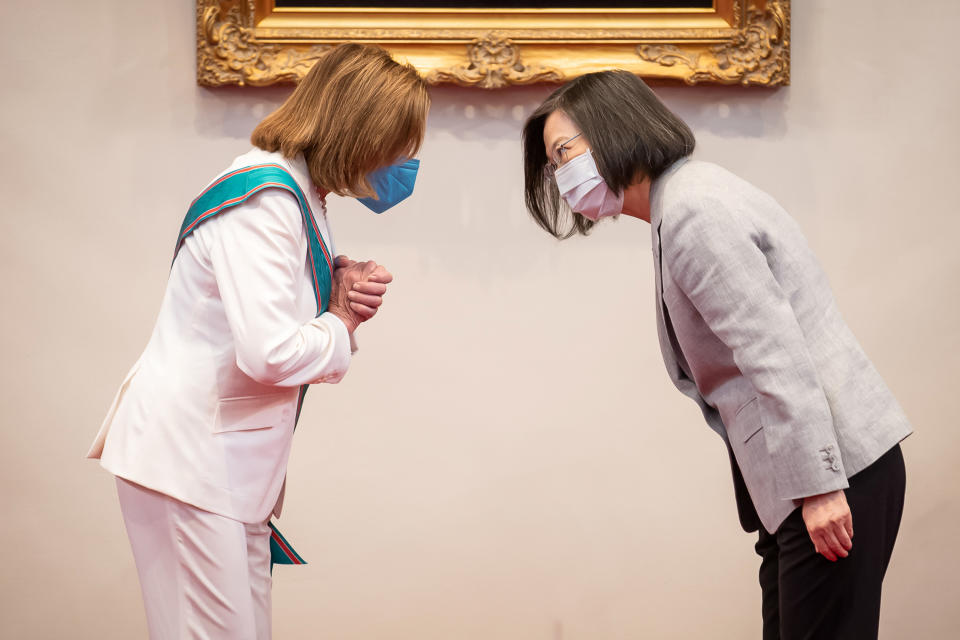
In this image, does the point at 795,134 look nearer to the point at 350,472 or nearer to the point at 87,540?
the point at 350,472

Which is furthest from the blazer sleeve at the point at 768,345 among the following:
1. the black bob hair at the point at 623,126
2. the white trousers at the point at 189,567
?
the white trousers at the point at 189,567

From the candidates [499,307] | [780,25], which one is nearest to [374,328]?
[499,307]

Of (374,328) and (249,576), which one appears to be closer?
(249,576)

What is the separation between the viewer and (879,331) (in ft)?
8.91

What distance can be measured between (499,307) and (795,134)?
1027 millimetres

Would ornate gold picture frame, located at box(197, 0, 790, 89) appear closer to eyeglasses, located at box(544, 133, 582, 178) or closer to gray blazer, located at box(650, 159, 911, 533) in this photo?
eyeglasses, located at box(544, 133, 582, 178)

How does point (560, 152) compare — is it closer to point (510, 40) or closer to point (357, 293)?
point (357, 293)

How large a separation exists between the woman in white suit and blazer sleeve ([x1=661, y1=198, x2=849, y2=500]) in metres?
0.57

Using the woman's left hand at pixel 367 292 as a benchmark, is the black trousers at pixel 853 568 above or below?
below

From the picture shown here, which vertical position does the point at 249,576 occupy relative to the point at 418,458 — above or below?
above

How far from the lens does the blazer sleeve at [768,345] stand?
1.36 metres

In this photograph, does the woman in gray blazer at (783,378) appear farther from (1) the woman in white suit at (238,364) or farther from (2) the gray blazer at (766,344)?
(1) the woman in white suit at (238,364)

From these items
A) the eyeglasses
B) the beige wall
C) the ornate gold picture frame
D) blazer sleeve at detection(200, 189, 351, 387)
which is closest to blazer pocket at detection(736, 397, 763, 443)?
the eyeglasses

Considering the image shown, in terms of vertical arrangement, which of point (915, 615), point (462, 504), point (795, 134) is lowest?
point (915, 615)
